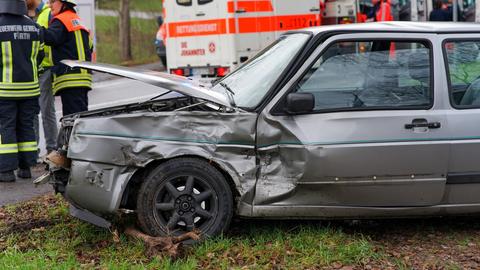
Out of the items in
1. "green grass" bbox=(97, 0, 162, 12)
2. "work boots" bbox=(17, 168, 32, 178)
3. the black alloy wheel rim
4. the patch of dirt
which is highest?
"green grass" bbox=(97, 0, 162, 12)

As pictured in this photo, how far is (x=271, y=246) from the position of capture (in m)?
4.67

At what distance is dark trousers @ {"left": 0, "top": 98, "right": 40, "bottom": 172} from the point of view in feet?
22.5

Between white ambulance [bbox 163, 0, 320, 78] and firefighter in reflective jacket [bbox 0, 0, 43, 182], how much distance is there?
21.3ft

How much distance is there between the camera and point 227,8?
42.7 ft

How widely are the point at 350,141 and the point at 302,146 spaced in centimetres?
33

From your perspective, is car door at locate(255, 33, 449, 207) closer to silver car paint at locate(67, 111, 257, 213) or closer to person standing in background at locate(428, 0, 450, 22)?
silver car paint at locate(67, 111, 257, 213)

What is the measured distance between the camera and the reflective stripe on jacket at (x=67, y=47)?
23.7 ft

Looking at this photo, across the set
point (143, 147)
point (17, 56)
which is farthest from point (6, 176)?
point (143, 147)

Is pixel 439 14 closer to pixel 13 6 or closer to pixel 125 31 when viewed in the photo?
pixel 13 6

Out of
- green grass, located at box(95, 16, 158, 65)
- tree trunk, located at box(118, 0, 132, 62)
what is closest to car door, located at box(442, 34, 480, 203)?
green grass, located at box(95, 16, 158, 65)

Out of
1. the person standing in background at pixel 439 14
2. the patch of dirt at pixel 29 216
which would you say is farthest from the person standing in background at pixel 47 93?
the person standing in background at pixel 439 14

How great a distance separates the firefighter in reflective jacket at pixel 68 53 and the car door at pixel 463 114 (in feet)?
13.1

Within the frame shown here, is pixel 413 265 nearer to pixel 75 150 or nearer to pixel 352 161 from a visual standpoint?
pixel 352 161

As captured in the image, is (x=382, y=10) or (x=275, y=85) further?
(x=382, y=10)
